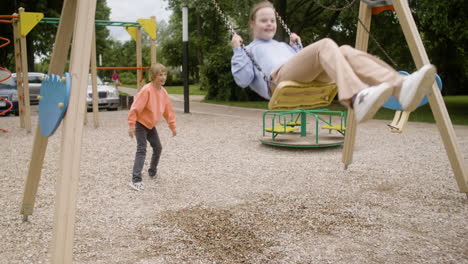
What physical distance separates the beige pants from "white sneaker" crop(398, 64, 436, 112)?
0.06 m

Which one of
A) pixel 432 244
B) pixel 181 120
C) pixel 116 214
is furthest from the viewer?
pixel 181 120

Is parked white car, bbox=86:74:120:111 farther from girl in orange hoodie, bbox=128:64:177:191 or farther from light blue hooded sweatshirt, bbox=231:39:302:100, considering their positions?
light blue hooded sweatshirt, bbox=231:39:302:100

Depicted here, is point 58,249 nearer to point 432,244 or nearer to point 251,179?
point 432,244

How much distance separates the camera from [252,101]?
19.0m

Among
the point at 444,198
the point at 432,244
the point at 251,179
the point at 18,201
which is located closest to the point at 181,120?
the point at 251,179

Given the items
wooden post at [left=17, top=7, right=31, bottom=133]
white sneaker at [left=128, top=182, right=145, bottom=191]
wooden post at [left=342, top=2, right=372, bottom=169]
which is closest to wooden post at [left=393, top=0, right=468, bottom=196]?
wooden post at [left=342, top=2, right=372, bottom=169]

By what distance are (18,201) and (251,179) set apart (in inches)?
107

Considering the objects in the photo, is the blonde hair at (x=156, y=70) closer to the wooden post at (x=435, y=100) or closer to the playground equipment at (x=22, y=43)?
the wooden post at (x=435, y=100)

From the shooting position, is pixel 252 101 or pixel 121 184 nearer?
pixel 121 184

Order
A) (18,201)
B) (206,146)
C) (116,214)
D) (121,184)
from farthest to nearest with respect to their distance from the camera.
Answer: (206,146) < (121,184) < (18,201) < (116,214)

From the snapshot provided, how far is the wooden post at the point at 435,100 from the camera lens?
12.4 feet

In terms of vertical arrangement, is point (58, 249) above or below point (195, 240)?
above

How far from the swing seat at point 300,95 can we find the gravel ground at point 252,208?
1.10m

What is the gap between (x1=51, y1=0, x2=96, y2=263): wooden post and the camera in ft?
7.50
